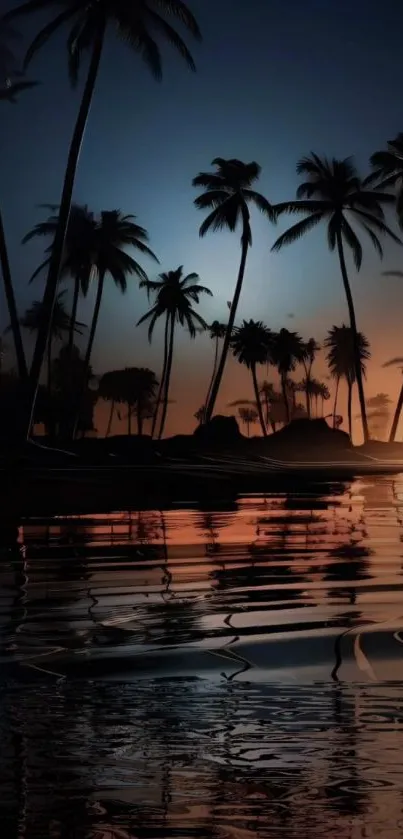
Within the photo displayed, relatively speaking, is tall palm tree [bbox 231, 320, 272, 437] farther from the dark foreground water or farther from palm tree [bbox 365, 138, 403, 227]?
the dark foreground water

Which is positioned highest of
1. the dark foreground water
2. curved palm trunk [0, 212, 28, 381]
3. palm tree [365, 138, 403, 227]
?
palm tree [365, 138, 403, 227]

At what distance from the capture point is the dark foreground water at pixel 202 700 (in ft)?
7.99

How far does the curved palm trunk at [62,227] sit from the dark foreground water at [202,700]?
68.2 feet

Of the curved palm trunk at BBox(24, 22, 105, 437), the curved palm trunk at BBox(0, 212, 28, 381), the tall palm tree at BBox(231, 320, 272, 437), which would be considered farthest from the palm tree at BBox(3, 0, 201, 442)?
the tall palm tree at BBox(231, 320, 272, 437)

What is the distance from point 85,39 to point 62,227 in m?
5.07

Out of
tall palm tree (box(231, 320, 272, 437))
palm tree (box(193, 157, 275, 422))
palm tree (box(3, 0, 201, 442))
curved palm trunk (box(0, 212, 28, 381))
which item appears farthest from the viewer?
tall palm tree (box(231, 320, 272, 437))

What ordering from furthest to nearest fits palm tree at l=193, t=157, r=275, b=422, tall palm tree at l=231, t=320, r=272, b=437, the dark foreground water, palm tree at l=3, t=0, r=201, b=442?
tall palm tree at l=231, t=320, r=272, b=437 → palm tree at l=193, t=157, r=275, b=422 → palm tree at l=3, t=0, r=201, b=442 → the dark foreground water

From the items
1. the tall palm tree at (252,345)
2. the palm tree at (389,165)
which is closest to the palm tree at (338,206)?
the palm tree at (389,165)

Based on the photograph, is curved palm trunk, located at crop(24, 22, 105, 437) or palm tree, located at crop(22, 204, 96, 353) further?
palm tree, located at crop(22, 204, 96, 353)

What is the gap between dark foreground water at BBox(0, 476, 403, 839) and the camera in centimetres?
244

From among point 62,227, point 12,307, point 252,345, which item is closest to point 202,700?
point 62,227

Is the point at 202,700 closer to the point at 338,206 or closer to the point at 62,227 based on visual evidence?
the point at 62,227

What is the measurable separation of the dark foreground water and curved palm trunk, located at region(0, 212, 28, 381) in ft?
91.8

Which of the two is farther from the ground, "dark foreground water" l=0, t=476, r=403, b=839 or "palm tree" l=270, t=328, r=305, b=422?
"palm tree" l=270, t=328, r=305, b=422
